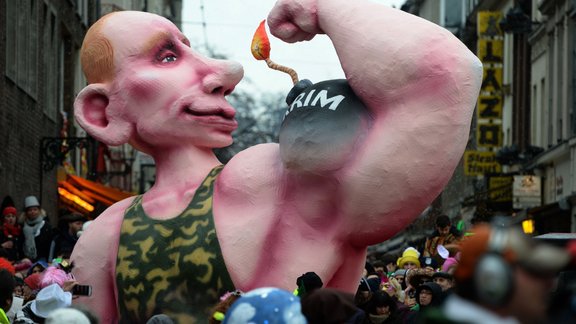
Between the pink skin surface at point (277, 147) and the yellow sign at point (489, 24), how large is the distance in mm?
30913

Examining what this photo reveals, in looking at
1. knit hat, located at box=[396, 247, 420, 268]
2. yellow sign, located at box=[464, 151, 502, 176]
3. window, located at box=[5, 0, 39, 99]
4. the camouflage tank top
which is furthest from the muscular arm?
yellow sign, located at box=[464, 151, 502, 176]

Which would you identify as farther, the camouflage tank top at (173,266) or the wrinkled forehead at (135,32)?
the wrinkled forehead at (135,32)

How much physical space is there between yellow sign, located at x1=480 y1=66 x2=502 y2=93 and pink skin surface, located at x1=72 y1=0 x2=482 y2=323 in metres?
30.4

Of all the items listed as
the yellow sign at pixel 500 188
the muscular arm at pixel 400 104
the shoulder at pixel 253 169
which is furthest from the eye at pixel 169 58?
the yellow sign at pixel 500 188

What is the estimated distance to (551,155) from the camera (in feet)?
113

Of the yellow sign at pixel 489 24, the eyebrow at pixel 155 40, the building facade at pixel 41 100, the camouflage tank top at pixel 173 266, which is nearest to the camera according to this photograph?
the camouflage tank top at pixel 173 266

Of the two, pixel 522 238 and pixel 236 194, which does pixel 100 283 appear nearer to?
pixel 236 194

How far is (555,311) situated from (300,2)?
4203mm

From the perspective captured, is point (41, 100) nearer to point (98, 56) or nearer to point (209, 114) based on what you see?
point (98, 56)

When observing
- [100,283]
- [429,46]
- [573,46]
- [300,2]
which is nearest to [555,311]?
[429,46]

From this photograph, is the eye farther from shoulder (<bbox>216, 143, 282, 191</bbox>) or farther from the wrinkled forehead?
shoulder (<bbox>216, 143, 282, 191</bbox>)

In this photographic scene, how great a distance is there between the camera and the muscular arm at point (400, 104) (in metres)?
6.86

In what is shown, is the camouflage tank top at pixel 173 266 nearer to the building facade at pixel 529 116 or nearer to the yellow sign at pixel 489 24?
the building facade at pixel 529 116

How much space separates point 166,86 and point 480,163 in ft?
104
